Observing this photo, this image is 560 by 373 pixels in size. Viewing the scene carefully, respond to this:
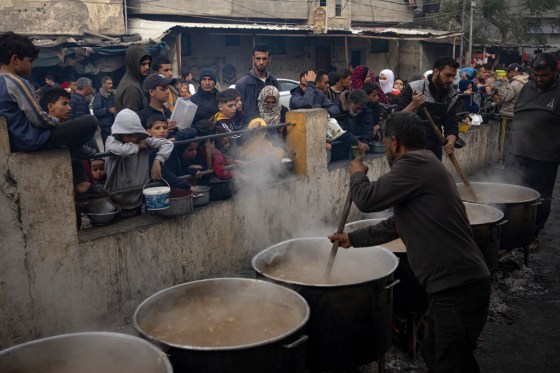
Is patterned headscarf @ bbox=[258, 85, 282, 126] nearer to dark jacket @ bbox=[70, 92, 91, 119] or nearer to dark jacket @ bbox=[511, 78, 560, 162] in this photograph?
dark jacket @ bbox=[511, 78, 560, 162]

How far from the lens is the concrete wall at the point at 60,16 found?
59.3ft

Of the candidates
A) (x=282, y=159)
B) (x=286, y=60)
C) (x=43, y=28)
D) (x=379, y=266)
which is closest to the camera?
(x=379, y=266)

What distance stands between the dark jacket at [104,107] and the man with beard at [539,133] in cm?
637

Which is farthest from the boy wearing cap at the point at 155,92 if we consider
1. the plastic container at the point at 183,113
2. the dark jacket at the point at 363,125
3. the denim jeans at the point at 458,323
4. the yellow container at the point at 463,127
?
the yellow container at the point at 463,127

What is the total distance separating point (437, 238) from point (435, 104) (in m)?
3.81

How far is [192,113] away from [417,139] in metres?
2.88

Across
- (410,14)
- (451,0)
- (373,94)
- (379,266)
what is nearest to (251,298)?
(379,266)

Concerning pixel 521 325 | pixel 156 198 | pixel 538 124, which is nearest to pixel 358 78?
pixel 538 124

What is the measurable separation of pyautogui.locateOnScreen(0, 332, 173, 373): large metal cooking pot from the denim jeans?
186cm

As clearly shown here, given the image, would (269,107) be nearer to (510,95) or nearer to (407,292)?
(407,292)

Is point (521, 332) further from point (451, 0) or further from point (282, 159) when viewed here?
point (451, 0)

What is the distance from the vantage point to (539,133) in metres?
7.34

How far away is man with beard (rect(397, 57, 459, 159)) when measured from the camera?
255 inches

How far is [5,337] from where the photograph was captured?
379 cm
